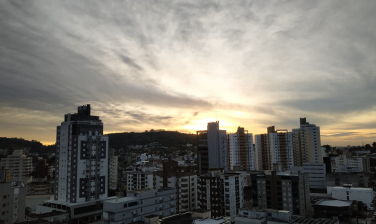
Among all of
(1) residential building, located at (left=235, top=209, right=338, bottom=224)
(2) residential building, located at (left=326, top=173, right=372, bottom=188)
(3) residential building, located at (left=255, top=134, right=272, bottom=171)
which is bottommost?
(2) residential building, located at (left=326, top=173, right=372, bottom=188)

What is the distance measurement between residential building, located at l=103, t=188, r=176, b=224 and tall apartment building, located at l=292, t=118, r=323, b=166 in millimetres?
102159

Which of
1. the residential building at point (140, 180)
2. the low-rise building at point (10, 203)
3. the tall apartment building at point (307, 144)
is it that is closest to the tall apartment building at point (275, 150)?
Answer: the tall apartment building at point (307, 144)

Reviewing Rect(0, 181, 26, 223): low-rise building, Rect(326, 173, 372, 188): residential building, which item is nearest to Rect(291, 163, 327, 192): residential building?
Rect(326, 173, 372, 188): residential building

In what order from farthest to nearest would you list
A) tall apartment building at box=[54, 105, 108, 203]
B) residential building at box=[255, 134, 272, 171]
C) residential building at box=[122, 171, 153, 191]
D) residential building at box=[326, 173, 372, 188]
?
residential building at box=[255, 134, 272, 171], residential building at box=[326, 173, 372, 188], residential building at box=[122, 171, 153, 191], tall apartment building at box=[54, 105, 108, 203]

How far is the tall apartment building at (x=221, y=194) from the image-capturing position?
209ft

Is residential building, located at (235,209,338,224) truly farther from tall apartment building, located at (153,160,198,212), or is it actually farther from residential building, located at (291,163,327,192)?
residential building, located at (291,163,327,192)

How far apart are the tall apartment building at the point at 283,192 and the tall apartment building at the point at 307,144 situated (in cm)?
7970

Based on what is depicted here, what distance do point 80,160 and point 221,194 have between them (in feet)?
136

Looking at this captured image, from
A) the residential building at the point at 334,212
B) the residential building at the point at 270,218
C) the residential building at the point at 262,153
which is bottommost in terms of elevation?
the residential building at the point at 334,212

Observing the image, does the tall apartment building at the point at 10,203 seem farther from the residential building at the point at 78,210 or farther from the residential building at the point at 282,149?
the residential building at the point at 282,149

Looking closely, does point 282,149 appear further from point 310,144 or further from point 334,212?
point 334,212

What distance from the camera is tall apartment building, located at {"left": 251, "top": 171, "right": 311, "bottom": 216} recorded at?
64188mm

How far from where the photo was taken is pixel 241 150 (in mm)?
139375

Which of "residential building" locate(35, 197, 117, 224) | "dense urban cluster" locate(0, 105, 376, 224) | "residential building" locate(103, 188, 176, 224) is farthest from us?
"residential building" locate(35, 197, 117, 224)
